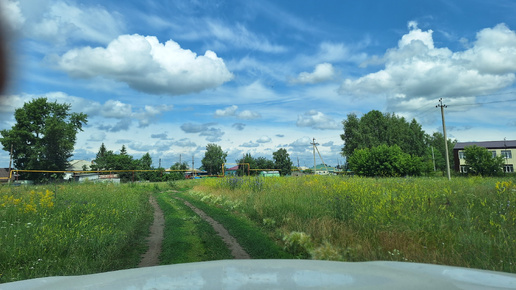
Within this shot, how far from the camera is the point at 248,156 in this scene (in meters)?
91.1

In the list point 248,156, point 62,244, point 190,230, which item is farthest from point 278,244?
point 248,156

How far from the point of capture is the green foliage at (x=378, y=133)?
62.1m

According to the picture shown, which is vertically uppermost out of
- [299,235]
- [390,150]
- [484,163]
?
[390,150]

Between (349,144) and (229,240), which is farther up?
(349,144)

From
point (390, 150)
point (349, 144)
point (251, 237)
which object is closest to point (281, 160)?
point (349, 144)

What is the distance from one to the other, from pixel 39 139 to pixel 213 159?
47.0 metres

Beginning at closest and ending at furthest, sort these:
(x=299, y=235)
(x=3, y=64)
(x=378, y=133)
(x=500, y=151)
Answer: (x=3, y=64) < (x=299, y=235) < (x=378, y=133) < (x=500, y=151)

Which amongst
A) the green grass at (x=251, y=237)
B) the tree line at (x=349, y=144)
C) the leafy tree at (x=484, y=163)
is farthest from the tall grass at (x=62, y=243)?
the leafy tree at (x=484, y=163)

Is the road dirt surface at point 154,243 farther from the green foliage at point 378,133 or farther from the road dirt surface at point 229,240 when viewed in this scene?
the green foliage at point 378,133

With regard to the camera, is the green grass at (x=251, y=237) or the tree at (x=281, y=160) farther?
the tree at (x=281, y=160)

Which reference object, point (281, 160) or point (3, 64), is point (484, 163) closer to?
point (281, 160)

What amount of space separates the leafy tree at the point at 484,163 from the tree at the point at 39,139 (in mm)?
69935

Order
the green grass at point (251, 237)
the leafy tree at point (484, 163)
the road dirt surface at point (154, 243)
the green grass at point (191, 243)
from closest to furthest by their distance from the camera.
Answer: the road dirt surface at point (154, 243)
the green grass at point (191, 243)
the green grass at point (251, 237)
the leafy tree at point (484, 163)

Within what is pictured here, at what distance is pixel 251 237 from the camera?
25.9ft
